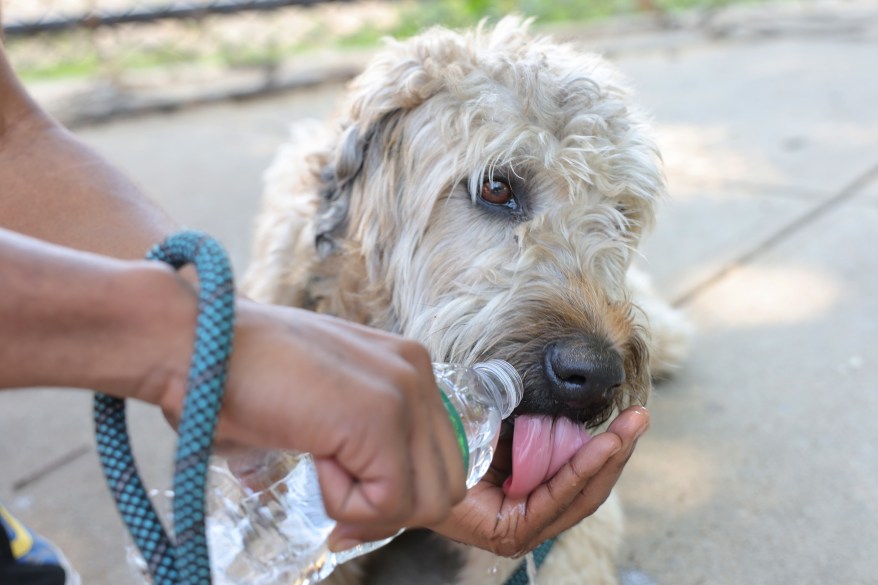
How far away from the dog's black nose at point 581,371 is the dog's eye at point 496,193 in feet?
1.84

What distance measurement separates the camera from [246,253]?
4.83 m

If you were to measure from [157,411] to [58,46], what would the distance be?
21.8 ft

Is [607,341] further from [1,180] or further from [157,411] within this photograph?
[157,411]

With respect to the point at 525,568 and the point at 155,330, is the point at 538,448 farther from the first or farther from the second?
the point at 155,330

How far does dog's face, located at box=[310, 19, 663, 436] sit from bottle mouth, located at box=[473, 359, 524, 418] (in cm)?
8

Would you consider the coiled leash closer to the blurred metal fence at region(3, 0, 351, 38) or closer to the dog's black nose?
the dog's black nose

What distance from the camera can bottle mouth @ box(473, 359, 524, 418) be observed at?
197cm

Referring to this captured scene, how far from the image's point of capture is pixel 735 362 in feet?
11.6

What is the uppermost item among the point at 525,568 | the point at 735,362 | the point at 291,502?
the point at 291,502

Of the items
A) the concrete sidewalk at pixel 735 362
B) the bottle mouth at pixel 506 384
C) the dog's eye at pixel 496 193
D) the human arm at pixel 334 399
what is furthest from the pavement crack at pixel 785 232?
the human arm at pixel 334 399

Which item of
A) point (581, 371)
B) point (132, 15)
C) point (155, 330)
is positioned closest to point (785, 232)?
point (581, 371)

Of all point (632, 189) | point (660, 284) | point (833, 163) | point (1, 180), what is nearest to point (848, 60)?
point (833, 163)

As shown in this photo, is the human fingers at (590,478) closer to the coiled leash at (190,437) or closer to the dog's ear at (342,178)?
the coiled leash at (190,437)

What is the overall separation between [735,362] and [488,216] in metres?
1.63
